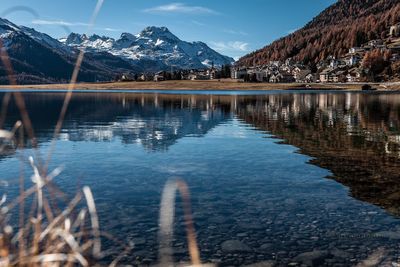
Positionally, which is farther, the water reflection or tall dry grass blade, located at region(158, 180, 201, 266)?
the water reflection

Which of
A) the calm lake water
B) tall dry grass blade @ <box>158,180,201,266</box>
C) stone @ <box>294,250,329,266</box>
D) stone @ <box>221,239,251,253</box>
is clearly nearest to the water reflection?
the calm lake water

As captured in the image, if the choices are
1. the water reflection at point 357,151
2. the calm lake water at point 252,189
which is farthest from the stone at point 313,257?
the water reflection at point 357,151

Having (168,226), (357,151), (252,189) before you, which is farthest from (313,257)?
(357,151)

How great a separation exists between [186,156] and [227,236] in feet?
51.6

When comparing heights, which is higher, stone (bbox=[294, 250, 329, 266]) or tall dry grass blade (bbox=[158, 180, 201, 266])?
tall dry grass blade (bbox=[158, 180, 201, 266])

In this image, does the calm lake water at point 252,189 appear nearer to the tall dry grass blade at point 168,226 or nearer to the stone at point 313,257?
the stone at point 313,257

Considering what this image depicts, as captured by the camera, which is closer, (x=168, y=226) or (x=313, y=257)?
(x=313, y=257)

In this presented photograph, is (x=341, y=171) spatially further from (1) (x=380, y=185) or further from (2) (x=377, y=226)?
(2) (x=377, y=226)

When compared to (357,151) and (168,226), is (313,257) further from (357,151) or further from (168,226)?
(357,151)

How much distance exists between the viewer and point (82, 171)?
23328mm

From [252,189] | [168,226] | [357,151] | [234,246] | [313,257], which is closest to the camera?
[313,257]

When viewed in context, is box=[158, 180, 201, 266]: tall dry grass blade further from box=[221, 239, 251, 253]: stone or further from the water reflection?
the water reflection

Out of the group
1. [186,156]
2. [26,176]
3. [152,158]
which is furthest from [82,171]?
[186,156]

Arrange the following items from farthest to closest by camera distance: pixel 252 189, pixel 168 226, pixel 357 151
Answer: pixel 357 151
pixel 252 189
pixel 168 226
